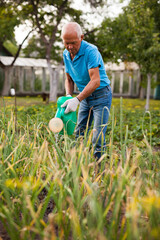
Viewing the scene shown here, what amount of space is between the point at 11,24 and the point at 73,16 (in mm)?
2997

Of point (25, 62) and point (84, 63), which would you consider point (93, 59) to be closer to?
point (84, 63)

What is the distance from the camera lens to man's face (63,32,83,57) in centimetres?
214

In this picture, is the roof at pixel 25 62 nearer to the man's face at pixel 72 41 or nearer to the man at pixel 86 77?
the man at pixel 86 77

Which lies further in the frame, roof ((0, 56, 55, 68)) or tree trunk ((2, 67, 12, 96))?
roof ((0, 56, 55, 68))

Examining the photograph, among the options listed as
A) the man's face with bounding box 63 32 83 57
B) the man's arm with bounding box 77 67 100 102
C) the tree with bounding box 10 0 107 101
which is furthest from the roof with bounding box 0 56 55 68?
the man's arm with bounding box 77 67 100 102

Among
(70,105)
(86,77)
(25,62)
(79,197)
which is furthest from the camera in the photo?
(25,62)

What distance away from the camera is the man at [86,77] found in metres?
2.16

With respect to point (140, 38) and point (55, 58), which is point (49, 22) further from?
point (140, 38)

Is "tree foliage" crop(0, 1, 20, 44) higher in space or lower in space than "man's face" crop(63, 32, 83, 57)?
higher

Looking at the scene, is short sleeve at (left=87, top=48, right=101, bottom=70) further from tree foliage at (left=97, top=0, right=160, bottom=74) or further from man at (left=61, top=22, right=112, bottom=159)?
tree foliage at (left=97, top=0, right=160, bottom=74)

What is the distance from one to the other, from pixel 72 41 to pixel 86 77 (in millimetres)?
408

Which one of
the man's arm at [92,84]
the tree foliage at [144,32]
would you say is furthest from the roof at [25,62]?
the man's arm at [92,84]

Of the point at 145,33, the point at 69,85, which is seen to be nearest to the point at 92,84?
the point at 69,85

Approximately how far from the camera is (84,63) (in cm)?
236
